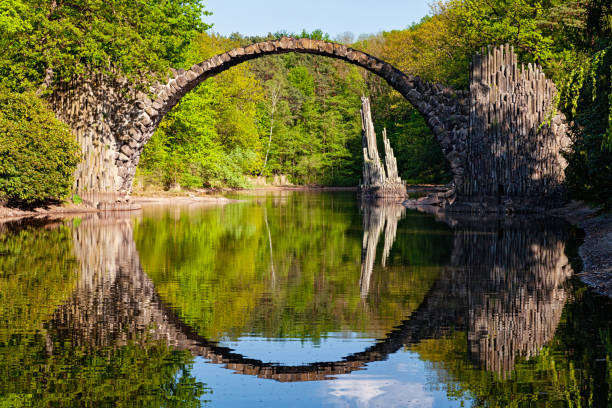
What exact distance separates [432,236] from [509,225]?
4.04m

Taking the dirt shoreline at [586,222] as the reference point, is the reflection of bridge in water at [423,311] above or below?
below

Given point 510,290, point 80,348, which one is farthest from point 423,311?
point 80,348

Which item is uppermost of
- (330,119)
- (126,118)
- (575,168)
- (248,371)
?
(330,119)

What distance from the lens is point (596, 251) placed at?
40.0 ft

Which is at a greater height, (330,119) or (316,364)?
(330,119)

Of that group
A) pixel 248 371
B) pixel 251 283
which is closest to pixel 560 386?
pixel 248 371

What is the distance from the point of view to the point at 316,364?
5684 millimetres

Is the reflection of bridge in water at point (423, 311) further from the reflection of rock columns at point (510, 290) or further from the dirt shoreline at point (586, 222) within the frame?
the dirt shoreline at point (586, 222)

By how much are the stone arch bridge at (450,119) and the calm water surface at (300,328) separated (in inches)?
400

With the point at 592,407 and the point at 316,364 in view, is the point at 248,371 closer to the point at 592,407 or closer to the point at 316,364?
the point at 316,364

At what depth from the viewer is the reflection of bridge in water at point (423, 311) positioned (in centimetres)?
584

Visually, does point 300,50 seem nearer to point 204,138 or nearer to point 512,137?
point 512,137

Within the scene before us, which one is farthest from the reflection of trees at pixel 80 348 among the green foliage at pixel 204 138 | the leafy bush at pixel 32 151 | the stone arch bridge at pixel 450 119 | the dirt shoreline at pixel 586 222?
the green foliage at pixel 204 138

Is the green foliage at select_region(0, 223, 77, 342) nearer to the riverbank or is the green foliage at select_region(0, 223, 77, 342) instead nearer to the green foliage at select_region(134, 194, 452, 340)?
the green foliage at select_region(134, 194, 452, 340)
